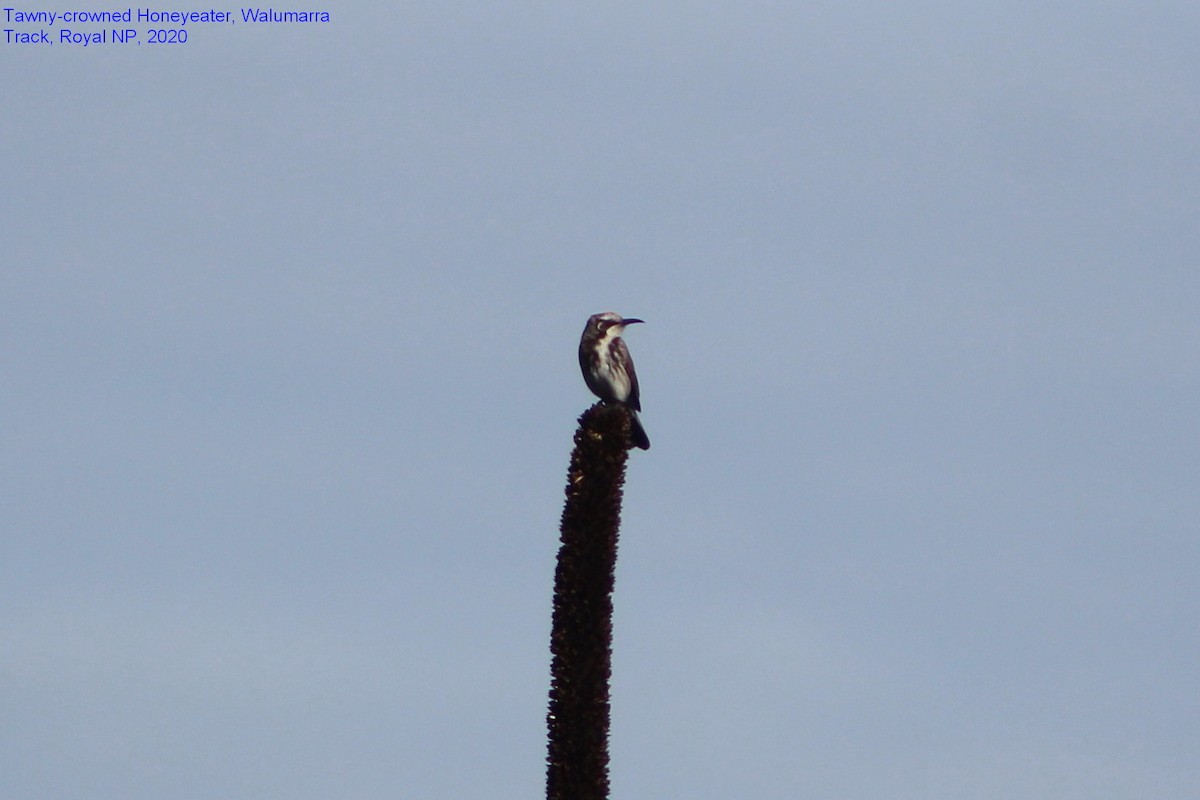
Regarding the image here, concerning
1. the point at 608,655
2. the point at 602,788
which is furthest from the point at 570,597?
the point at 602,788

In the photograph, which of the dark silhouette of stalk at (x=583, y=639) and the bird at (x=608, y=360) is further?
the bird at (x=608, y=360)

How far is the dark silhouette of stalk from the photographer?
7504 millimetres

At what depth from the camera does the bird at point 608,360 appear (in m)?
15.5

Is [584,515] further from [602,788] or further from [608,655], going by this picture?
[602,788]

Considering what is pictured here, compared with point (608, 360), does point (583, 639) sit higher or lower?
lower

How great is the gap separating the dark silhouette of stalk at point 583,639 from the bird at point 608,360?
7.26m

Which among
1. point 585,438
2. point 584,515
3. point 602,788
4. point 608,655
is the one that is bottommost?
point 602,788

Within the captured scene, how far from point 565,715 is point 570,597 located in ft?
1.87

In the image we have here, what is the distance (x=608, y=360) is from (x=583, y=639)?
7.99 m

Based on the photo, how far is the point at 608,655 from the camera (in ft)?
25.2

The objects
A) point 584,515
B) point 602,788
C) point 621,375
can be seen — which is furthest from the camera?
point 621,375

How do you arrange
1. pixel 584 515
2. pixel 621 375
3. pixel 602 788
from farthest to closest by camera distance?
pixel 621 375 < pixel 584 515 < pixel 602 788

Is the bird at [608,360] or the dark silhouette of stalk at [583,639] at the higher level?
the bird at [608,360]

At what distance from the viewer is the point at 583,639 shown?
768cm
